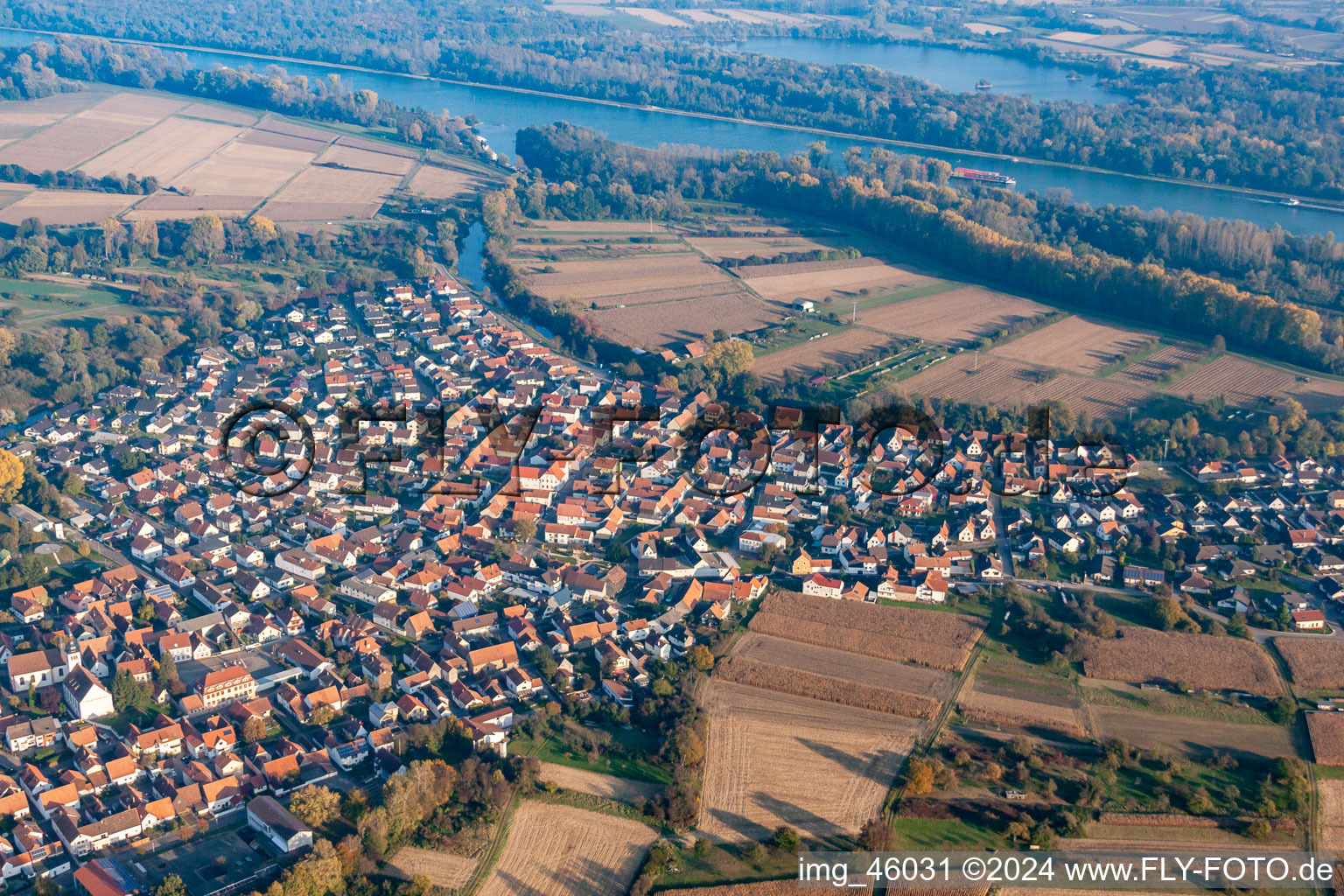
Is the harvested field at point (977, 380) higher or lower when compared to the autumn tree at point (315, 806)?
higher

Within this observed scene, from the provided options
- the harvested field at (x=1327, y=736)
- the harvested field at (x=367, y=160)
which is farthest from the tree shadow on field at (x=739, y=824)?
the harvested field at (x=367, y=160)

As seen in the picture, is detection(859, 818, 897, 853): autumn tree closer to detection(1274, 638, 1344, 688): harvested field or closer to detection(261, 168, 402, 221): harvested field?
detection(1274, 638, 1344, 688): harvested field

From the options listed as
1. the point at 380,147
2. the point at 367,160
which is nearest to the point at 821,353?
the point at 367,160

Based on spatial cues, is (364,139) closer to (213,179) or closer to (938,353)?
(213,179)

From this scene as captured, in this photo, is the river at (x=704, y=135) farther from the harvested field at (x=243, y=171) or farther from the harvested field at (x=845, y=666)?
the harvested field at (x=845, y=666)

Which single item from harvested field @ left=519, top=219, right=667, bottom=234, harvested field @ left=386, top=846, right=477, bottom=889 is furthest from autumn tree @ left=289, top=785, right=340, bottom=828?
harvested field @ left=519, top=219, right=667, bottom=234

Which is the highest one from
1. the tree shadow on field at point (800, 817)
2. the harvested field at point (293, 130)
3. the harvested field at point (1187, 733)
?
the harvested field at point (293, 130)

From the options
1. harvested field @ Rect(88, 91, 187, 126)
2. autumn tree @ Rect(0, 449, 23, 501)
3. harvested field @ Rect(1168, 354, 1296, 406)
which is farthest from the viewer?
harvested field @ Rect(88, 91, 187, 126)
